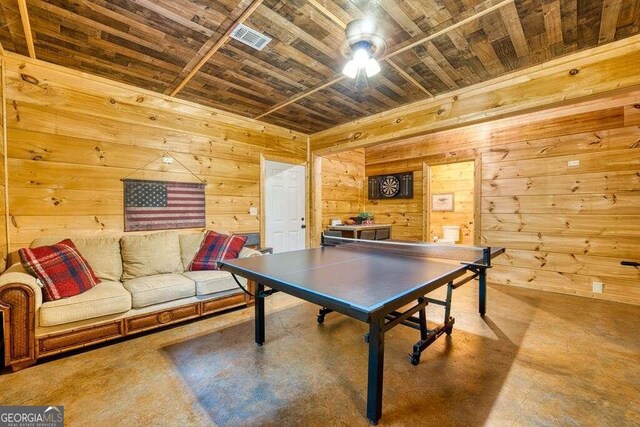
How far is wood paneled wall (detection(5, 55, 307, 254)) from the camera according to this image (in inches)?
105

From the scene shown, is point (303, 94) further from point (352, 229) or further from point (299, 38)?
point (352, 229)

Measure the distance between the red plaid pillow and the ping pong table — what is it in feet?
4.42

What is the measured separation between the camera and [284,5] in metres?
1.94

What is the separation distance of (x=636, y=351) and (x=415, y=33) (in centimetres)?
313

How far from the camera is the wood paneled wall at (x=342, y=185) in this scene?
541cm

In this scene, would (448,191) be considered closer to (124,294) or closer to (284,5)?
(284,5)

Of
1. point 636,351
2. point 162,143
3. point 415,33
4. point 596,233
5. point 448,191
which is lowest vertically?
point 636,351

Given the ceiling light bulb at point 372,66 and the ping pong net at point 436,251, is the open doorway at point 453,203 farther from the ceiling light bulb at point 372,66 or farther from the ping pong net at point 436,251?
the ceiling light bulb at point 372,66

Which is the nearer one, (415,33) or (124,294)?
(415,33)

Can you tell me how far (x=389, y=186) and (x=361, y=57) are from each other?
12.4 ft

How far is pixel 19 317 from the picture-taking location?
196cm

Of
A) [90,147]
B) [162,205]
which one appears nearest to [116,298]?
[162,205]

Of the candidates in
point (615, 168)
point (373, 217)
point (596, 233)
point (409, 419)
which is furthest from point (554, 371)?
point (373, 217)

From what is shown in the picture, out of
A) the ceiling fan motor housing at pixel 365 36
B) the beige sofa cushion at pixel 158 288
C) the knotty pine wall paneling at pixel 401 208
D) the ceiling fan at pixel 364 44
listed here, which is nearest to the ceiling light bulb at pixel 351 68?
the ceiling fan at pixel 364 44
